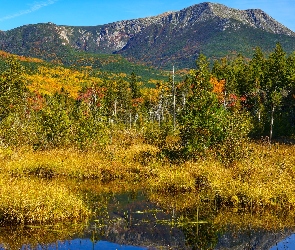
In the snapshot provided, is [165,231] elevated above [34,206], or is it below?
below

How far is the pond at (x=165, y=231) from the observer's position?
14.3 metres

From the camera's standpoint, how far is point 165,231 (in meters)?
15.9

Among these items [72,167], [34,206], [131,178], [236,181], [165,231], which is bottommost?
[131,178]

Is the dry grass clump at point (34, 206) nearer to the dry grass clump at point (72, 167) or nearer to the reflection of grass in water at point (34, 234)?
the reflection of grass in water at point (34, 234)

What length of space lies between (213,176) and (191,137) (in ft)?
19.0

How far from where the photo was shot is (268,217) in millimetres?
17078

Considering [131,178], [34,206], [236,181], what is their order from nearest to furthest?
[34,206]
[236,181]
[131,178]

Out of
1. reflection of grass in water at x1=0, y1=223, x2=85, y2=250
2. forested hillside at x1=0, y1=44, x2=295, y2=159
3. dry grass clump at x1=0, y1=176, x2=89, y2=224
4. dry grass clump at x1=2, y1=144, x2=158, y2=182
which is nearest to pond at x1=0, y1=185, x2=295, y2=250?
reflection of grass in water at x1=0, y1=223, x2=85, y2=250

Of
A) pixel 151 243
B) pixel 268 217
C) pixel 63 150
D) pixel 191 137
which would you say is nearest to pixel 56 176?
pixel 63 150

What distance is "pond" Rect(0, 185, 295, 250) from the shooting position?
14.3 meters

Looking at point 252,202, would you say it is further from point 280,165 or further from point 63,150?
point 63,150

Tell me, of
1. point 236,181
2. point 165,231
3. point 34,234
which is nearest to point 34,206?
point 34,234

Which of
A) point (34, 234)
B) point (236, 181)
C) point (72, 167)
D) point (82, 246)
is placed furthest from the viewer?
point (72, 167)

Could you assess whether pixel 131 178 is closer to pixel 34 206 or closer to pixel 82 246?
pixel 34 206
